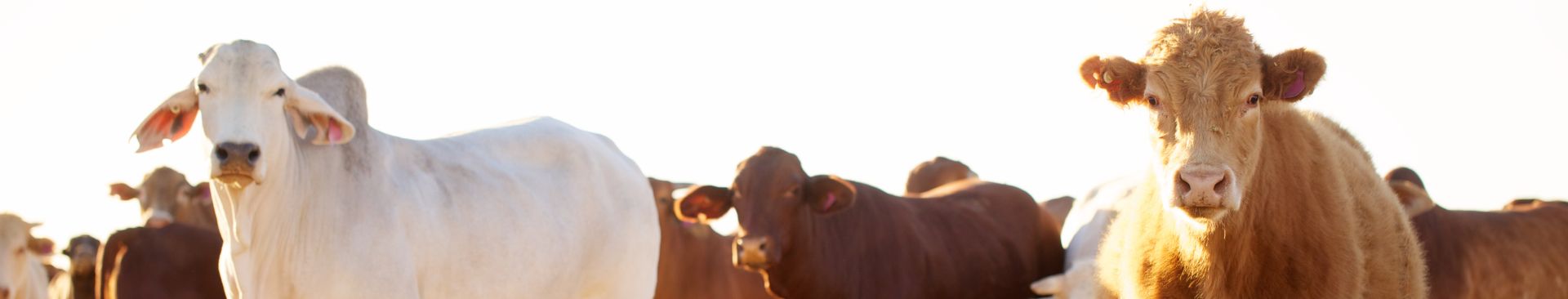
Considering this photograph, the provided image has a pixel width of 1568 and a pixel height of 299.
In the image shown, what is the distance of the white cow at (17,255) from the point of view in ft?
44.2

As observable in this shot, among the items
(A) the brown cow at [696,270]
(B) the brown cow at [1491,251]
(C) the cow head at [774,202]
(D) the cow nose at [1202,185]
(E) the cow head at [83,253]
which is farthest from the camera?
(E) the cow head at [83,253]

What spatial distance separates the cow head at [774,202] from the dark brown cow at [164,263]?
300cm

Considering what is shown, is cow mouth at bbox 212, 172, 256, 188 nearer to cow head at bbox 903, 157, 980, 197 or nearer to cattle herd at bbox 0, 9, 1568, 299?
cattle herd at bbox 0, 9, 1568, 299

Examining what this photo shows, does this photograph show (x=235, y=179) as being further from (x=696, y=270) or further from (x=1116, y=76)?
(x=696, y=270)

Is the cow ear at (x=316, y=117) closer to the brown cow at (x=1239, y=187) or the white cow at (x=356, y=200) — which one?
the white cow at (x=356, y=200)

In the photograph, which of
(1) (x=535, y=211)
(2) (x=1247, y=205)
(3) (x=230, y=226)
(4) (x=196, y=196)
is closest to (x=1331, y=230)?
(2) (x=1247, y=205)

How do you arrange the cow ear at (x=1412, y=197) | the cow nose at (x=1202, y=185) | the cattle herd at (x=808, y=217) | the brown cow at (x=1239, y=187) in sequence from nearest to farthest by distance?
1. the cow nose at (x=1202, y=185)
2. the brown cow at (x=1239, y=187)
3. the cattle herd at (x=808, y=217)
4. the cow ear at (x=1412, y=197)

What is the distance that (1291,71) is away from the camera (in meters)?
6.26

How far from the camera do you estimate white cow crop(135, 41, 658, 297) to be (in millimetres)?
6574

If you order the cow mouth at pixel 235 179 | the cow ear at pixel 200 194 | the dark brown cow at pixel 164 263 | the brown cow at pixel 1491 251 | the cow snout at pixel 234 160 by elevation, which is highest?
the cow snout at pixel 234 160

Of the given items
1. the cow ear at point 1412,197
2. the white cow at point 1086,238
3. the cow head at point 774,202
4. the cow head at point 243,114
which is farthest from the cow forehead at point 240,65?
the cow ear at point 1412,197

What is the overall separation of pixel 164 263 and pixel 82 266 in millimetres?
2737

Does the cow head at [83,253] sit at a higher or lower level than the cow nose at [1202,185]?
lower

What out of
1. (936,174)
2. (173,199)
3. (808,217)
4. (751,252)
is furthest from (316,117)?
(936,174)
